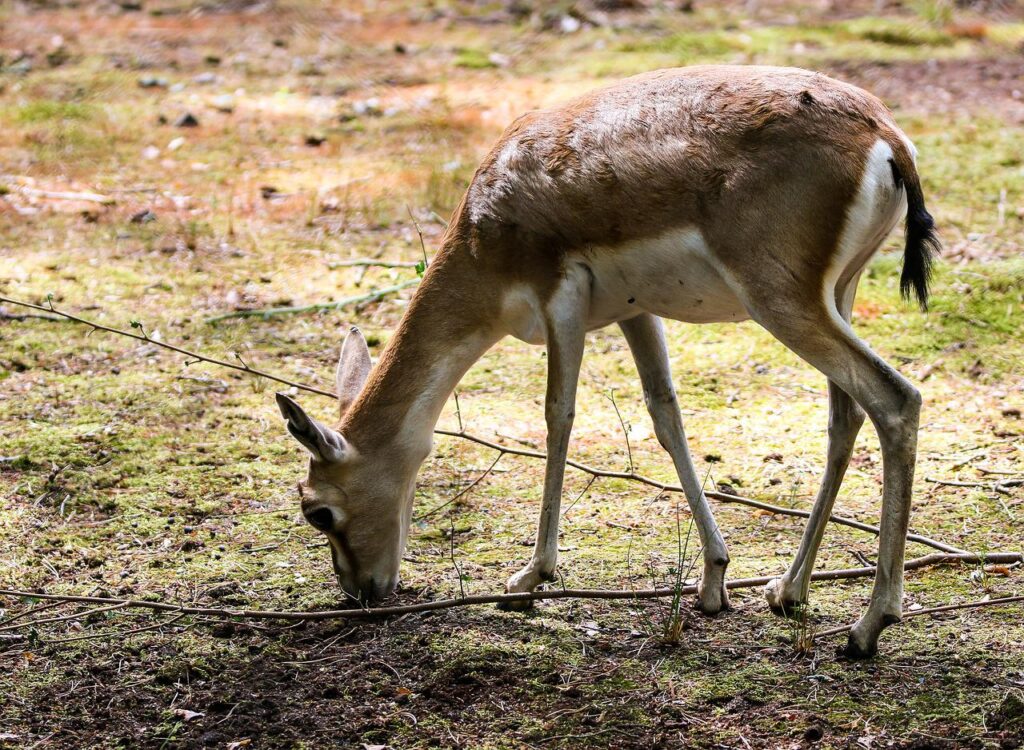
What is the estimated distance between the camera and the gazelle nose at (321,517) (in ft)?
16.1

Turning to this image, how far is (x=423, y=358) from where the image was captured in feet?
16.3

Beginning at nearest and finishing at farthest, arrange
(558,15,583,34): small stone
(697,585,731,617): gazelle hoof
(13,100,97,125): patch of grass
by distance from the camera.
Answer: (697,585,731,617): gazelle hoof, (13,100,97,125): patch of grass, (558,15,583,34): small stone

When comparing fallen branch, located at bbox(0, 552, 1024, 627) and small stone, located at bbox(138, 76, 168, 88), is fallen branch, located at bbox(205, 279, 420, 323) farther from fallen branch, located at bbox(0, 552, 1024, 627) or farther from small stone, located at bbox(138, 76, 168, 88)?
small stone, located at bbox(138, 76, 168, 88)

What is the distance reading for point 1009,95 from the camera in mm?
12031

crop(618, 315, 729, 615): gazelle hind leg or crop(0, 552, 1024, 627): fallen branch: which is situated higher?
crop(618, 315, 729, 615): gazelle hind leg

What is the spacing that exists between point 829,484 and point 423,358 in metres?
1.72

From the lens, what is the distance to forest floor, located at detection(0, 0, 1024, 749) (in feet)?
14.0

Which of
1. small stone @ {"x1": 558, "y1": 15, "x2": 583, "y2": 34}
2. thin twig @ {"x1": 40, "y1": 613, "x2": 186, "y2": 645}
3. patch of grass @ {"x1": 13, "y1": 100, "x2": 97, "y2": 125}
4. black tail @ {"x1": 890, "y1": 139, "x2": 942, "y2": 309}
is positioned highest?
black tail @ {"x1": 890, "y1": 139, "x2": 942, "y2": 309}

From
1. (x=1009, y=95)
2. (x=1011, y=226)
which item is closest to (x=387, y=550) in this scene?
(x=1011, y=226)

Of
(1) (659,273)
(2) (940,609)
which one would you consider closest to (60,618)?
(1) (659,273)

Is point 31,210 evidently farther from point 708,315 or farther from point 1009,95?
point 1009,95

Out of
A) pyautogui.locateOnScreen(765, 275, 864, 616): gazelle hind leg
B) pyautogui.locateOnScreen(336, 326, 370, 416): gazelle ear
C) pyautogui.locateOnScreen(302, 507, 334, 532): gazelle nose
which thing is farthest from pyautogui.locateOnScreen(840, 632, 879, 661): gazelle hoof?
pyautogui.locateOnScreen(336, 326, 370, 416): gazelle ear

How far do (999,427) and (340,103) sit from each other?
826 cm

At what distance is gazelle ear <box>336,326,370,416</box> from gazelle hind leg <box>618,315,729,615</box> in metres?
1.18
